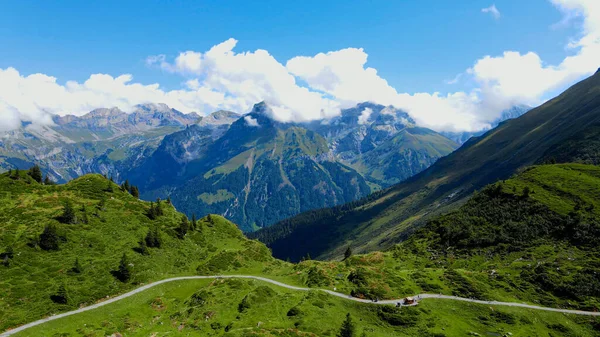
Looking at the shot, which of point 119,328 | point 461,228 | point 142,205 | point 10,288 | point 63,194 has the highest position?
point 63,194

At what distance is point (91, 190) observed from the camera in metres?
127

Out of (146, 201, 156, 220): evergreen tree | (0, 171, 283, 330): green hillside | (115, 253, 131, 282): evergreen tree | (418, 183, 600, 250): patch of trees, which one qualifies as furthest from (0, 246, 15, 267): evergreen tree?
(418, 183, 600, 250): patch of trees

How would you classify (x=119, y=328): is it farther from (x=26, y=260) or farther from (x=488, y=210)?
(x=488, y=210)

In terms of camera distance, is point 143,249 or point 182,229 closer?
point 143,249

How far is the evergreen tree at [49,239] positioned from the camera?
293 feet

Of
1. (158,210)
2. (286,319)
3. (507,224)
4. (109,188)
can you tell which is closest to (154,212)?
(158,210)

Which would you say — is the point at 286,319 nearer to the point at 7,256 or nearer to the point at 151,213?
the point at 7,256

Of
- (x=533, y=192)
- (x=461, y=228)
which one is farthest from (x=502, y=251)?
(x=533, y=192)

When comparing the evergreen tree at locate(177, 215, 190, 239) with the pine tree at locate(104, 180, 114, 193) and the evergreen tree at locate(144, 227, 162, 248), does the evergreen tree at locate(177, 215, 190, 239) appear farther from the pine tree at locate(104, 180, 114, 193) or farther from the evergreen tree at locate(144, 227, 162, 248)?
the pine tree at locate(104, 180, 114, 193)


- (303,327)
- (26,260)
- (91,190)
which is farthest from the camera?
(91,190)

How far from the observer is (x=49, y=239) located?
90.1 metres

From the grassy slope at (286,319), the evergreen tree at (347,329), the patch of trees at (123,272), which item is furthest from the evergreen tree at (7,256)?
the evergreen tree at (347,329)

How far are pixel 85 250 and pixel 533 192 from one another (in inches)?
5912

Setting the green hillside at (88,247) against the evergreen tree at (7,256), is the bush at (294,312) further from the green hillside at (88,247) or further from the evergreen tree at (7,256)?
the evergreen tree at (7,256)
